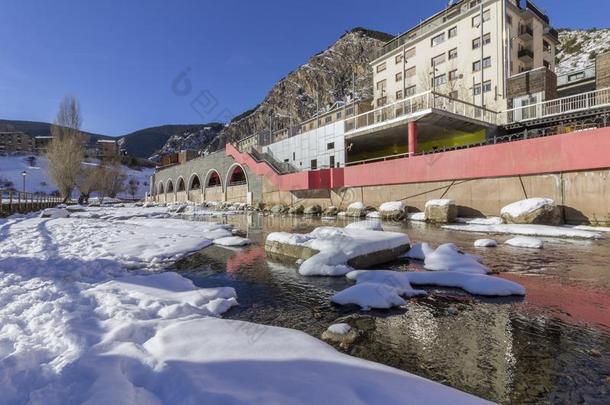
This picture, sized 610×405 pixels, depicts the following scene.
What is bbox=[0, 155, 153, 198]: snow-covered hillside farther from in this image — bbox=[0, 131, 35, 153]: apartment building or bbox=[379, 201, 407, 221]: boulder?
bbox=[379, 201, 407, 221]: boulder

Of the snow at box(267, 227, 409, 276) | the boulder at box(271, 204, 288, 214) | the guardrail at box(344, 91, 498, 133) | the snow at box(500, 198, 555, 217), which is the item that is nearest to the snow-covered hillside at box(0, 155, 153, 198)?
the boulder at box(271, 204, 288, 214)

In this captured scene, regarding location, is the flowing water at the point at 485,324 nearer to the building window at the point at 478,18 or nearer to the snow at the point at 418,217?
the snow at the point at 418,217

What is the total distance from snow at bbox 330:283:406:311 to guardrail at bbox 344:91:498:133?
17798 millimetres

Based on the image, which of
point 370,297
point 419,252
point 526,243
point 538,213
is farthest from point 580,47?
point 370,297

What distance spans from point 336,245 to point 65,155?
4324 centimetres

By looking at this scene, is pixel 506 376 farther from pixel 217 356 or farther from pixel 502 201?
pixel 502 201

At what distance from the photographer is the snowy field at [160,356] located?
7.10 feet

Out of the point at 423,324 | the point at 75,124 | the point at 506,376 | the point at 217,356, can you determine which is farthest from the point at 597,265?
the point at 75,124

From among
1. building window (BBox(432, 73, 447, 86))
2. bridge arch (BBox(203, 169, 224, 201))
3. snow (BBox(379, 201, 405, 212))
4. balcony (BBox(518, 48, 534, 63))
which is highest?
balcony (BBox(518, 48, 534, 63))

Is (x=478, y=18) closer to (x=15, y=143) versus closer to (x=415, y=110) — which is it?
(x=415, y=110)

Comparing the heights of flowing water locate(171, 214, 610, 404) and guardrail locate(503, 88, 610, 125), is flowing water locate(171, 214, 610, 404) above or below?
below

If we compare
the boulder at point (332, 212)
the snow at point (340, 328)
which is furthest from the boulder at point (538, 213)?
the snow at point (340, 328)

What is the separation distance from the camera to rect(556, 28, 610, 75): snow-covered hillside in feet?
198

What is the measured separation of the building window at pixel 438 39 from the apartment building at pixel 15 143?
410 feet
